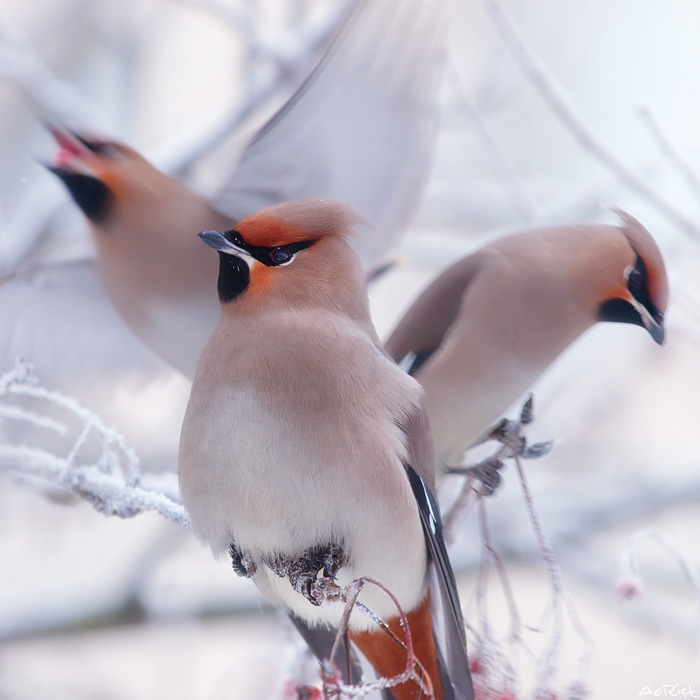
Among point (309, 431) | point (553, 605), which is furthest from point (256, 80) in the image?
point (553, 605)

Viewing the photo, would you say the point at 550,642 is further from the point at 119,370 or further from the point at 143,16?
the point at 143,16

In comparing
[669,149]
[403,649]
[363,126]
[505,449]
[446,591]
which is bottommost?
[403,649]

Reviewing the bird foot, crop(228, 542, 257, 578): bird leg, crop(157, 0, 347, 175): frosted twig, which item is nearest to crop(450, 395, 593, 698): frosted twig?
the bird foot

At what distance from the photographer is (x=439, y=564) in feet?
3.14

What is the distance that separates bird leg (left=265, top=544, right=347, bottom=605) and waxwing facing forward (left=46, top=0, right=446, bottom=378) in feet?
1.11

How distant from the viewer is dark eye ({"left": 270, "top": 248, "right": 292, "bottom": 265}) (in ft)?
3.03

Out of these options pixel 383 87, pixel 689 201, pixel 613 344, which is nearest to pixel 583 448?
pixel 613 344

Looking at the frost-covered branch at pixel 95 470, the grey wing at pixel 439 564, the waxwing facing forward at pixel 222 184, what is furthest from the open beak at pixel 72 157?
the grey wing at pixel 439 564

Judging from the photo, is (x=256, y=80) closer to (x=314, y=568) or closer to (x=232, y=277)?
(x=232, y=277)

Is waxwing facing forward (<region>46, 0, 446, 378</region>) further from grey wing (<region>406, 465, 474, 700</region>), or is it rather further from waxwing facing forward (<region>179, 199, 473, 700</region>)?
grey wing (<region>406, 465, 474, 700</region>)

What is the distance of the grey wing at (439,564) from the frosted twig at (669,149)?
2.15 feet

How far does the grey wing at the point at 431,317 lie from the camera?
3.67 feet

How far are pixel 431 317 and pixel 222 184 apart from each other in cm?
33

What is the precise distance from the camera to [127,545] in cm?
247
